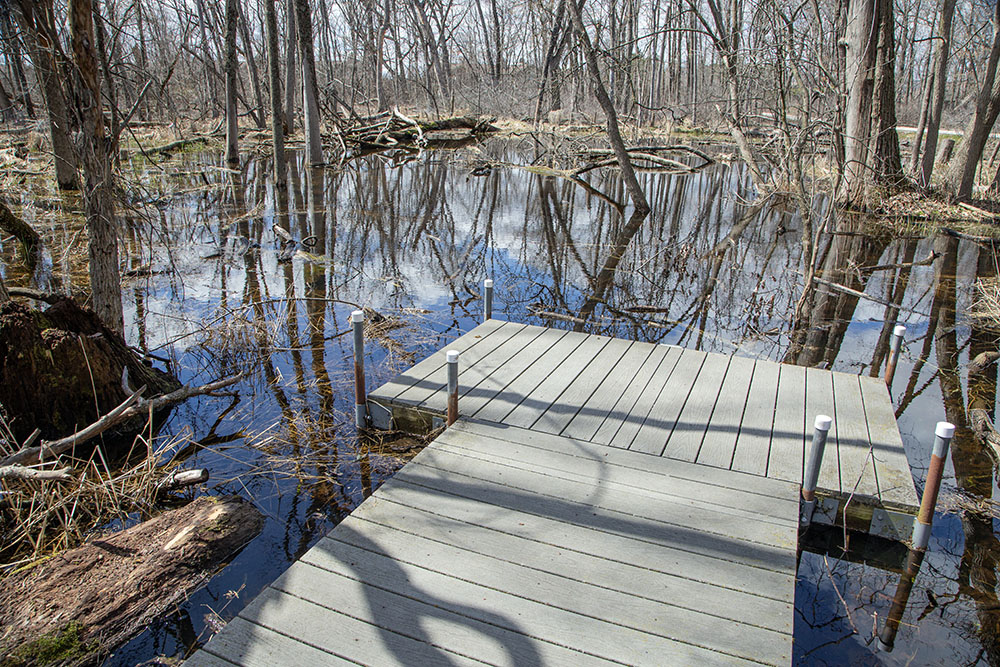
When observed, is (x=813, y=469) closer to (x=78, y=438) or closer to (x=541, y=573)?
(x=541, y=573)

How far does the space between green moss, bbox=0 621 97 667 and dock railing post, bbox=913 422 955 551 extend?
411 cm

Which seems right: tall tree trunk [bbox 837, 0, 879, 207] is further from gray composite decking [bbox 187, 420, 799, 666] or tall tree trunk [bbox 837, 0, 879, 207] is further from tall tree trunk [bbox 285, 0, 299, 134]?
tall tree trunk [bbox 285, 0, 299, 134]

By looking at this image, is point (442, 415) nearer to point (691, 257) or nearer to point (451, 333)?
point (451, 333)

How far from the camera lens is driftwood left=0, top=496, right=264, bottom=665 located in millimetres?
2947

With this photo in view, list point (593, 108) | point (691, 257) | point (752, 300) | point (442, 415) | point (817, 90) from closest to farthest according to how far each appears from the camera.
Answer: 1. point (442, 415)
2. point (817, 90)
3. point (752, 300)
4. point (691, 257)
5. point (593, 108)

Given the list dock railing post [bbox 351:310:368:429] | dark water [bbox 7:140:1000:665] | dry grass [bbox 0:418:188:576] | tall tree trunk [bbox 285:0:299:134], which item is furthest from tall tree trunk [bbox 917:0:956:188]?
tall tree trunk [bbox 285:0:299:134]

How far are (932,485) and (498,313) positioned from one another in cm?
508

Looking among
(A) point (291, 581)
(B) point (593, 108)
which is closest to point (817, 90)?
(A) point (291, 581)

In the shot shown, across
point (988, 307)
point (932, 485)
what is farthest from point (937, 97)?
point (932, 485)

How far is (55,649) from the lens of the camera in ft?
9.48

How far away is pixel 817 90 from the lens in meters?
7.88

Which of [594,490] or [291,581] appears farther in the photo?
[594,490]

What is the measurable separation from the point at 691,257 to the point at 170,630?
8988mm

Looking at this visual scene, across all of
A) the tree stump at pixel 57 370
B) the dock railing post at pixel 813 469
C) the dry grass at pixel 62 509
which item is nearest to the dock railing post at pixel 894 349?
the dock railing post at pixel 813 469
